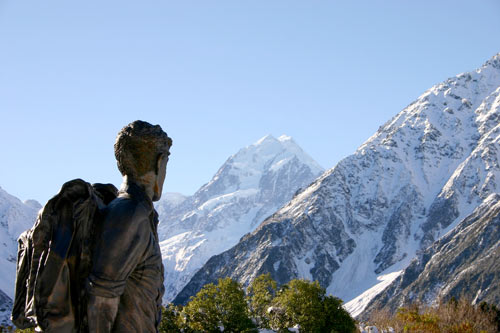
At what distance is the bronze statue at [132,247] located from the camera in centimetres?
593

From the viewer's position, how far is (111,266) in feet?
19.5

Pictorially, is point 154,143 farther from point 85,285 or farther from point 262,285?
point 262,285

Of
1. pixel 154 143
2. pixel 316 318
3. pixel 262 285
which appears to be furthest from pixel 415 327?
pixel 154 143

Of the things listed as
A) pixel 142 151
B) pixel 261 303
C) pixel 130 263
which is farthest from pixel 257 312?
pixel 130 263

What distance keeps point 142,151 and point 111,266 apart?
1039mm

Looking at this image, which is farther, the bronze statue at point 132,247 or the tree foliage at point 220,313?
the tree foliage at point 220,313

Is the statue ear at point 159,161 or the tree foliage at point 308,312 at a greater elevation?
the statue ear at point 159,161

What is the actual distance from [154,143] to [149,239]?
2.64 ft

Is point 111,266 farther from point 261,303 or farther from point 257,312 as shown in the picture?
point 257,312

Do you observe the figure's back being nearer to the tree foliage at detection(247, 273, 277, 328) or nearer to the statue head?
the statue head

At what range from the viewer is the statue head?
21.2ft

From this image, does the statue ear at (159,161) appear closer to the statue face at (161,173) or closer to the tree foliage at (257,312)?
the statue face at (161,173)

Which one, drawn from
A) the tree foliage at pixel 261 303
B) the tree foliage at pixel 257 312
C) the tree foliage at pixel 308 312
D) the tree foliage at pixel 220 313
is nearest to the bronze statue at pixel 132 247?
the tree foliage at pixel 257 312

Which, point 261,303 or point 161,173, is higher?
point 161,173
